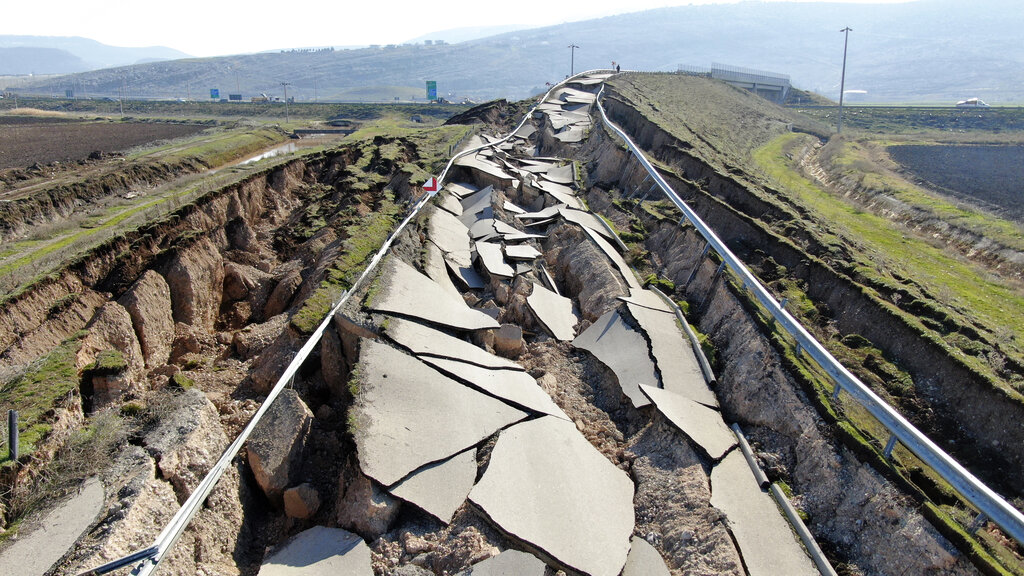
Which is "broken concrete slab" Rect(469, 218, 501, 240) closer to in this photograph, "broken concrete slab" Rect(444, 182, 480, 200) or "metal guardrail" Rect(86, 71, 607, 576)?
"broken concrete slab" Rect(444, 182, 480, 200)

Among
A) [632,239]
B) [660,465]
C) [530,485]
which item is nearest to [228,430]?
[530,485]

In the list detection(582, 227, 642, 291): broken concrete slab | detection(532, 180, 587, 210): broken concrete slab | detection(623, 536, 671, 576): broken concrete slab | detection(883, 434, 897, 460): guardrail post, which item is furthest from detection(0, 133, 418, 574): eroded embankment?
detection(883, 434, 897, 460): guardrail post

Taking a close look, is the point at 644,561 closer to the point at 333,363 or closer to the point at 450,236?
the point at 333,363

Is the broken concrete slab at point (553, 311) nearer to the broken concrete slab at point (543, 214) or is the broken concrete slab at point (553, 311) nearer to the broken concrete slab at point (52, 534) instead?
the broken concrete slab at point (543, 214)

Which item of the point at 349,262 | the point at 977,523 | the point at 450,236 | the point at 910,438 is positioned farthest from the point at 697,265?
the point at 977,523

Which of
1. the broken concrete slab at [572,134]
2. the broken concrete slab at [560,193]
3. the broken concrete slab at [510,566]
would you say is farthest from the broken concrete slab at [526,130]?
the broken concrete slab at [510,566]

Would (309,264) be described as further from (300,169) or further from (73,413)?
(300,169)
